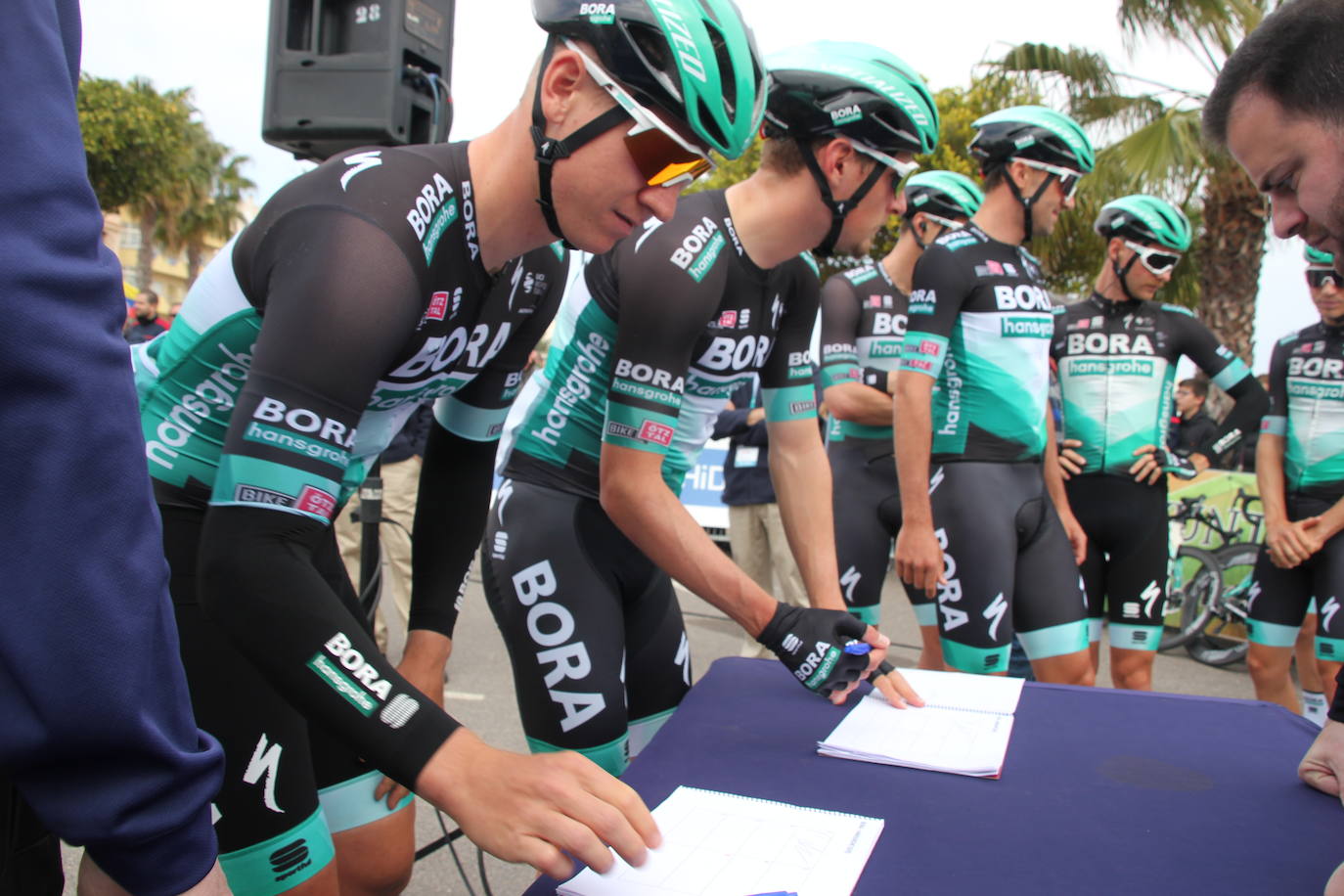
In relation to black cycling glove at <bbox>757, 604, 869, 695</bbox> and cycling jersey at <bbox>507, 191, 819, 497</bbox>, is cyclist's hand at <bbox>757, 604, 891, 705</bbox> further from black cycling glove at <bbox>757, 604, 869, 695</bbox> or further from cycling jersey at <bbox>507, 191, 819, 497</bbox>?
cycling jersey at <bbox>507, 191, 819, 497</bbox>

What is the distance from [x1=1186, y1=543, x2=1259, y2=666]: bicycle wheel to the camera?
6414 mm

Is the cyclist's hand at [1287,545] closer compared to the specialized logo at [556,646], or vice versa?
the specialized logo at [556,646]

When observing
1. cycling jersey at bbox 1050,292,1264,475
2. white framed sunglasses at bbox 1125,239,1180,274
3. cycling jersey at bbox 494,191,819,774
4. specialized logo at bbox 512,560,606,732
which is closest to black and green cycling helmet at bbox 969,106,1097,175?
white framed sunglasses at bbox 1125,239,1180,274

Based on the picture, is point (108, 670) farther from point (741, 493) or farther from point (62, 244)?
point (741, 493)

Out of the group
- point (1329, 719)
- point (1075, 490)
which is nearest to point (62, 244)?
point (1329, 719)

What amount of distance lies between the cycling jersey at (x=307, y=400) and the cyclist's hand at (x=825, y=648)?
811 mm

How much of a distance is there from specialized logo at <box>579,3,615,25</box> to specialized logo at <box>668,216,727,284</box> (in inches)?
24.0

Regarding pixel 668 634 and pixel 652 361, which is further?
pixel 668 634

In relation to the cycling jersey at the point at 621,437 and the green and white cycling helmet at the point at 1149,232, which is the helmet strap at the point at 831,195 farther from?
the green and white cycling helmet at the point at 1149,232

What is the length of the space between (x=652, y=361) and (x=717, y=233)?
39 cm

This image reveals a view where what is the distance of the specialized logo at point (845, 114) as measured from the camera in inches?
90.7

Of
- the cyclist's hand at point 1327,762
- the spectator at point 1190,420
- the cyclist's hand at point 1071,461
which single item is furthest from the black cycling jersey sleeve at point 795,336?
the spectator at point 1190,420

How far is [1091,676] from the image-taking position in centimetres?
336

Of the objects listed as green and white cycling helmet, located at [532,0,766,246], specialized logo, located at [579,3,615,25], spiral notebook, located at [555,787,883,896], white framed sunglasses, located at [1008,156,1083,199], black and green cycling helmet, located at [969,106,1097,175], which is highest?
black and green cycling helmet, located at [969,106,1097,175]
